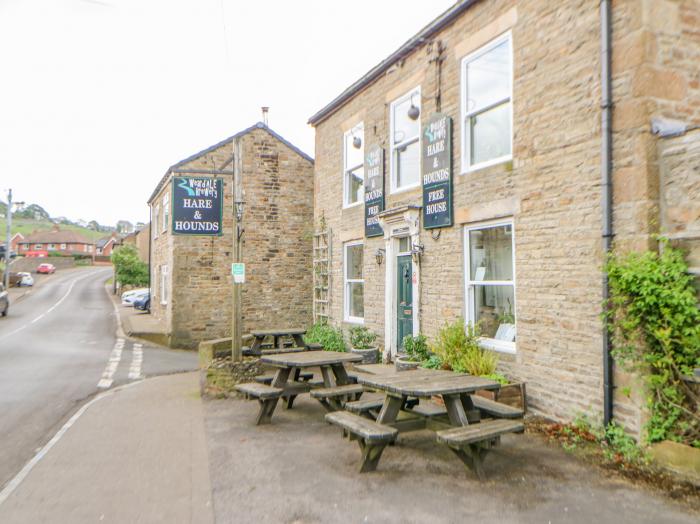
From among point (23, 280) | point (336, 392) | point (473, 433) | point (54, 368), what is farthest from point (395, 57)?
point (23, 280)

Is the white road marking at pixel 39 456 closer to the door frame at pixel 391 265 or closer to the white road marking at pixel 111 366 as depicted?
the white road marking at pixel 111 366

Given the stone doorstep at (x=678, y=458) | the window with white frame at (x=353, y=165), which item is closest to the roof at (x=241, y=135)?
the window with white frame at (x=353, y=165)

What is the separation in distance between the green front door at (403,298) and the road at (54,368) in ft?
18.4

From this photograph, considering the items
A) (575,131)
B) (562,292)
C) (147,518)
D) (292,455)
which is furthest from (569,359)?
(147,518)

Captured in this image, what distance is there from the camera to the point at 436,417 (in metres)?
5.41

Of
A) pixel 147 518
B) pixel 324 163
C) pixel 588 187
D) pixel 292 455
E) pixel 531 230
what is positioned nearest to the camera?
pixel 147 518

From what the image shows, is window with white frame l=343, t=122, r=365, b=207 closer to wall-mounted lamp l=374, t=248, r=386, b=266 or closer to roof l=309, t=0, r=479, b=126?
roof l=309, t=0, r=479, b=126

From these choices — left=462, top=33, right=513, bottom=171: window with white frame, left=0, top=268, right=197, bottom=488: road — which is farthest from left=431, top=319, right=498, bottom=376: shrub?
left=0, top=268, right=197, bottom=488: road

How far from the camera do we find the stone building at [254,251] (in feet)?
54.3

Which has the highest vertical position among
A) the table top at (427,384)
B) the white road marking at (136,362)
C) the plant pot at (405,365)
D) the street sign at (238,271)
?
the street sign at (238,271)

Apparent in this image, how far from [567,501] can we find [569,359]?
7.50 feet

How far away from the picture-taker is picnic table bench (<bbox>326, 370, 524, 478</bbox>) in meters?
4.53

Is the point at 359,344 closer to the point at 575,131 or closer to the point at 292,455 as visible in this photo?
the point at 292,455

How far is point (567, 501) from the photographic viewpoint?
4.15 metres
